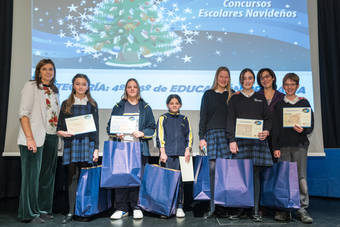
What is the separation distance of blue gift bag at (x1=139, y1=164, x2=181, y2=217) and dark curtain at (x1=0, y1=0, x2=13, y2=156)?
8.15 ft

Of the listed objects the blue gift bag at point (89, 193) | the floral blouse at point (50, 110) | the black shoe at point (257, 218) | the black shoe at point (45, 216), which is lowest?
the black shoe at point (257, 218)

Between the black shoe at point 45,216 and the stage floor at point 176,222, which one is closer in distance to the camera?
the stage floor at point 176,222

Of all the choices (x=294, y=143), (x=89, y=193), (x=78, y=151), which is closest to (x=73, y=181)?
(x=89, y=193)

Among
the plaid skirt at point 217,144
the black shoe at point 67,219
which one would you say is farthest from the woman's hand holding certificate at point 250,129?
the black shoe at point 67,219

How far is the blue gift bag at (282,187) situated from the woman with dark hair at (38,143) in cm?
220

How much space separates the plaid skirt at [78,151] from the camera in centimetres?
270

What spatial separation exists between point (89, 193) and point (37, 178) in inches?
20.7

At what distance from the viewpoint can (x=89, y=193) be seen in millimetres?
2695

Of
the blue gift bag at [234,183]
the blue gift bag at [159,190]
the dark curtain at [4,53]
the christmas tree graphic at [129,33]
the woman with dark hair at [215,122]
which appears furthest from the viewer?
the dark curtain at [4,53]

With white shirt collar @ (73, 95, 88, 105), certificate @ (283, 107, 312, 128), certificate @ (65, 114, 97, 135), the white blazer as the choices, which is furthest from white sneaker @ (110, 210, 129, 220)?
certificate @ (283, 107, 312, 128)

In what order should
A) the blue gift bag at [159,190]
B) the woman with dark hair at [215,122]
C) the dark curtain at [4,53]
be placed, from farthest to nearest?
the dark curtain at [4,53] → the woman with dark hair at [215,122] → the blue gift bag at [159,190]

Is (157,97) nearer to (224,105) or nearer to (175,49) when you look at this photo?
(175,49)

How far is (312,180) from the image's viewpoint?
4.02 m

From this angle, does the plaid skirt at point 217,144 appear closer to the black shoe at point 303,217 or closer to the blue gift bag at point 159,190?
the blue gift bag at point 159,190
